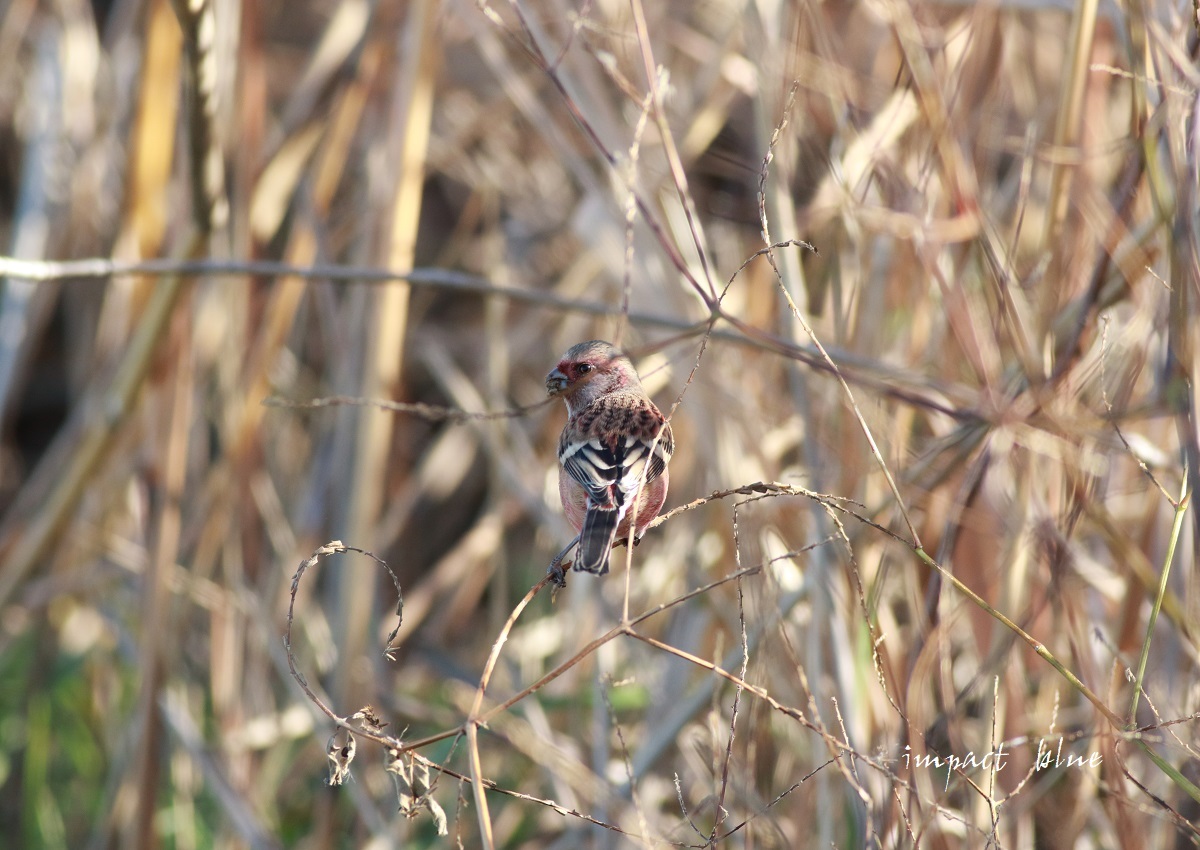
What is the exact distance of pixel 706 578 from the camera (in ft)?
10.9

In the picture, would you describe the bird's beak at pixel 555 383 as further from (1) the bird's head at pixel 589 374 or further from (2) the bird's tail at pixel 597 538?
(2) the bird's tail at pixel 597 538

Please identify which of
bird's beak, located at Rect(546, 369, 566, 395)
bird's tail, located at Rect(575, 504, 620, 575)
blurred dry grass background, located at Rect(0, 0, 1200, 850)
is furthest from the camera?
bird's beak, located at Rect(546, 369, 566, 395)

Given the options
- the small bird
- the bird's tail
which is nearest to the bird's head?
the small bird

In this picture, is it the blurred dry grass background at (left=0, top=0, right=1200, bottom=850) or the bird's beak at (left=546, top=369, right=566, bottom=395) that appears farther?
the bird's beak at (left=546, top=369, right=566, bottom=395)

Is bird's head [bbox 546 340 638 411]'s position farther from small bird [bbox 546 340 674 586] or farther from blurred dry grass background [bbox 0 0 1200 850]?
blurred dry grass background [bbox 0 0 1200 850]

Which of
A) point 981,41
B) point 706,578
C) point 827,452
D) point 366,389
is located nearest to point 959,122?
point 981,41

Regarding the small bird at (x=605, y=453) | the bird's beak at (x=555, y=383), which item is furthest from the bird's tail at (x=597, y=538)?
the bird's beak at (x=555, y=383)

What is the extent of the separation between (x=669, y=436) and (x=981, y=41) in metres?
1.80

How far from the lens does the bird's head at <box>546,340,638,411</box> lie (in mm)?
2439

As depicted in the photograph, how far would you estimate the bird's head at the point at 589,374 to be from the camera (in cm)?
244

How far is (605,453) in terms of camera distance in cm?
221

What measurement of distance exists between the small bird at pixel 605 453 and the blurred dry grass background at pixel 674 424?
0.14 m

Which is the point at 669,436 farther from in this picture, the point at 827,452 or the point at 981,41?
the point at 981,41

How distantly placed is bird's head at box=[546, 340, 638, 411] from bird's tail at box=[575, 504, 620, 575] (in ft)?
1.44
